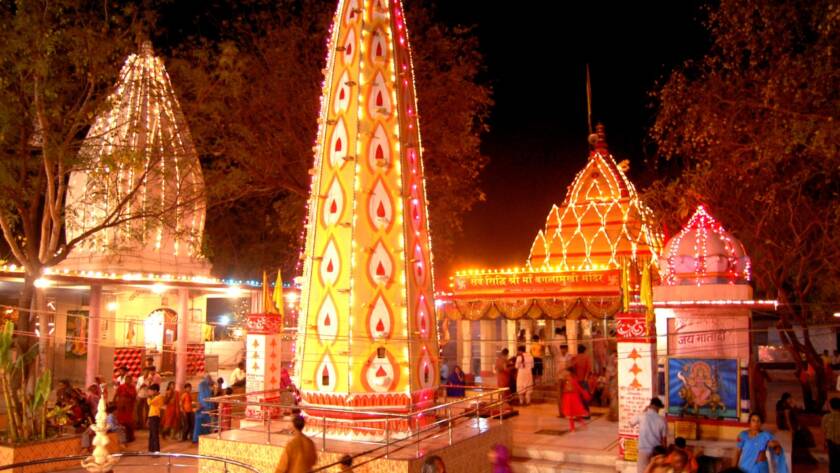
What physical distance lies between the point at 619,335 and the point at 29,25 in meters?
10.3

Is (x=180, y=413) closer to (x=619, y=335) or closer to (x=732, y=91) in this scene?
(x=619, y=335)

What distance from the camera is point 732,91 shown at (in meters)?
12.4

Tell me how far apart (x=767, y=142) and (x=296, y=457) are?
8.86 metres

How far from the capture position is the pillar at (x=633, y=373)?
400 inches

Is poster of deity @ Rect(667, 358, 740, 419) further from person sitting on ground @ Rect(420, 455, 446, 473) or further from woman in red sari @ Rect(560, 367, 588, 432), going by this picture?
person sitting on ground @ Rect(420, 455, 446, 473)

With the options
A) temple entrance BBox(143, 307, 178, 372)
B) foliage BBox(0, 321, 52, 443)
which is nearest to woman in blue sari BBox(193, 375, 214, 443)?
foliage BBox(0, 321, 52, 443)

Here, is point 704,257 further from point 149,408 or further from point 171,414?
point 171,414

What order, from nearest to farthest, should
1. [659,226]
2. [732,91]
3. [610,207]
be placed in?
[732,91], [659,226], [610,207]

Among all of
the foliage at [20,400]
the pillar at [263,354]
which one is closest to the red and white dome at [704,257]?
the pillar at [263,354]

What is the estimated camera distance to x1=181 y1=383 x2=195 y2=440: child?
13.9 metres

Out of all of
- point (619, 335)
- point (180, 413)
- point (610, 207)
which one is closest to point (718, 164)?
point (619, 335)

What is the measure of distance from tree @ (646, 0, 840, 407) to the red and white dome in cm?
95

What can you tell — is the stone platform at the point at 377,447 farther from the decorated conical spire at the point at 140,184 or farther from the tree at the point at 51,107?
the decorated conical spire at the point at 140,184

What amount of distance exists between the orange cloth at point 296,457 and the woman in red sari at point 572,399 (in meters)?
6.64
